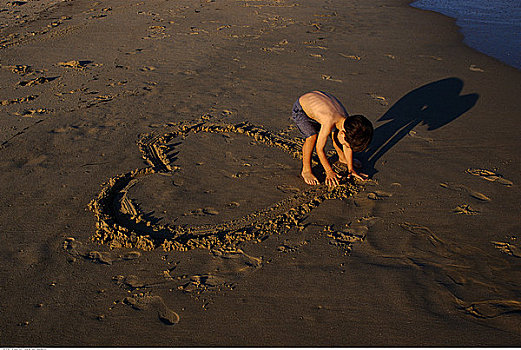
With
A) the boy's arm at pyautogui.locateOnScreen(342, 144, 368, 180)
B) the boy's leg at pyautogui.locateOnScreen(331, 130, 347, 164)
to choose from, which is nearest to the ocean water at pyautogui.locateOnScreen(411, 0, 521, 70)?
the boy's leg at pyautogui.locateOnScreen(331, 130, 347, 164)

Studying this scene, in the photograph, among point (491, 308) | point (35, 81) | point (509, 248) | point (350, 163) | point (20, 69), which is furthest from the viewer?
point (20, 69)

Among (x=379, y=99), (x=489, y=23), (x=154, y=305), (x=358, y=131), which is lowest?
(x=154, y=305)

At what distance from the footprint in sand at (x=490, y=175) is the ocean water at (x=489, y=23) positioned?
13.8 ft

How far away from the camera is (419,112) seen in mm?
5051

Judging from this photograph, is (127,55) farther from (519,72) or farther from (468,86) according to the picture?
(519,72)

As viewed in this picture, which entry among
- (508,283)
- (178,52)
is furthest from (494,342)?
(178,52)

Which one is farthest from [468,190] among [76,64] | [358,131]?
[76,64]

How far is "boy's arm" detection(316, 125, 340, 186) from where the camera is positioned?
11.9ft

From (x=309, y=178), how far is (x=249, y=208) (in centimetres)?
73

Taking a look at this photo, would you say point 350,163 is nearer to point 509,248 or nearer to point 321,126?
point 321,126

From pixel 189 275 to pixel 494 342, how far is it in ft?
6.41

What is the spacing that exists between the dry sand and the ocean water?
3.19ft

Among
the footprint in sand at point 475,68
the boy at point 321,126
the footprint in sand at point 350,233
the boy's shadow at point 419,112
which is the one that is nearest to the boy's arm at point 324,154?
the boy at point 321,126

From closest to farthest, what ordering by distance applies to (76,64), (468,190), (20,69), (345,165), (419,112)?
1. (468,190)
2. (345,165)
3. (419,112)
4. (20,69)
5. (76,64)
